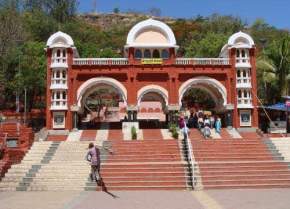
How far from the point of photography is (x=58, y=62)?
34.5 meters

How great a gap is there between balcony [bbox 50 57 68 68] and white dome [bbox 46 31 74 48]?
2.97 ft

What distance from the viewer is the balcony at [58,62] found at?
112 ft

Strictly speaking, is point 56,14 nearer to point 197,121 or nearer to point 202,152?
point 197,121

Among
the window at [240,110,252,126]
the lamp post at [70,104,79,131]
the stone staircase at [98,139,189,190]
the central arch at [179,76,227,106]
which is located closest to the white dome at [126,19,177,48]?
the central arch at [179,76,227,106]

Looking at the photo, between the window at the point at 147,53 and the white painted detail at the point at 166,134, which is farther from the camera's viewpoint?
the window at the point at 147,53

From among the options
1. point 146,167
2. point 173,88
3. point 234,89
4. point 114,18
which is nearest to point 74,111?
point 173,88

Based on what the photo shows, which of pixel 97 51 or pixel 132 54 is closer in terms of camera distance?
pixel 132 54

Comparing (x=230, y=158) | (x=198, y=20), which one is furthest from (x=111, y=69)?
(x=198, y=20)

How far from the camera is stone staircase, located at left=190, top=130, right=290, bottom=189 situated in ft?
67.5

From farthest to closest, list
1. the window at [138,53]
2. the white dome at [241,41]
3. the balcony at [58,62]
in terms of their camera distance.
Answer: the window at [138,53], the white dome at [241,41], the balcony at [58,62]

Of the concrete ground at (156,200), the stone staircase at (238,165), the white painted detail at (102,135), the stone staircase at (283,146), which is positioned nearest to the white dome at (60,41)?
the white painted detail at (102,135)

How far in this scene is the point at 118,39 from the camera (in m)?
89.7

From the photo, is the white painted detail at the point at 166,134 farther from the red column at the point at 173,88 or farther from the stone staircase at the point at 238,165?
the stone staircase at the point at 238,165

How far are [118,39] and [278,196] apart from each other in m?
75.3
